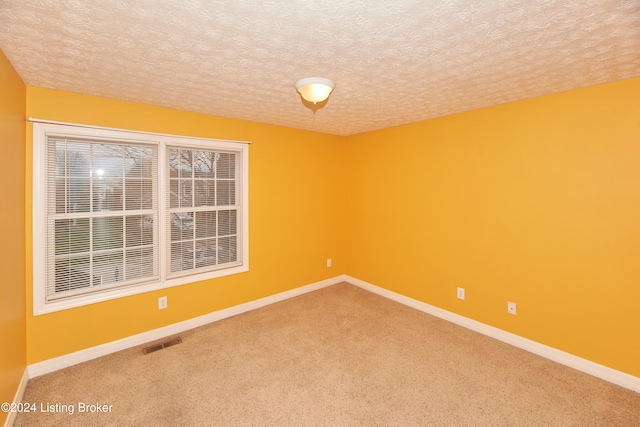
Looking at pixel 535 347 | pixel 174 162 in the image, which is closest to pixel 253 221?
pixel 174 162

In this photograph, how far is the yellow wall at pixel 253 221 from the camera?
249cm

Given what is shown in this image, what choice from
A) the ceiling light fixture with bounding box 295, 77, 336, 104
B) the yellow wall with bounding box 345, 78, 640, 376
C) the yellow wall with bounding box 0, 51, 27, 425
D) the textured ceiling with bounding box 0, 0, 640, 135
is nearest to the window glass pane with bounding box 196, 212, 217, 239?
the textured ceiling with bounding box 0, 0, 640, 135

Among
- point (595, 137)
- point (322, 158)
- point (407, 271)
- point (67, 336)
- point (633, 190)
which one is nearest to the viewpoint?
point (633, 190)

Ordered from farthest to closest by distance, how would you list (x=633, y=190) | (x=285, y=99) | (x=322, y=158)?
1. (x=322, y=158)
2. (x=285, y=99)
3. (x=633, y=190)

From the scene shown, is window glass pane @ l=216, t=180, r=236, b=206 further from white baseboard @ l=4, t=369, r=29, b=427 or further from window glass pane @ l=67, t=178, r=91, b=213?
white baseboard @ l=4, t=369, r=29, b=427

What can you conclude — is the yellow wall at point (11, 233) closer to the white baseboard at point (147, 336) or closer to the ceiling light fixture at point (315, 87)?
the white baseboard at point (147, 336)

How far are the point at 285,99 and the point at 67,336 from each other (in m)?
2.88

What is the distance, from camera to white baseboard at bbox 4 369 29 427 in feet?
5.98

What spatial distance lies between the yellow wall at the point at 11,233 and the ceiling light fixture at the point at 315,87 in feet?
6.08

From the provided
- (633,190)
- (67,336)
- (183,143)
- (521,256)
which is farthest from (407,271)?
(67,336)

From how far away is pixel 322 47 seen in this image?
1.71m

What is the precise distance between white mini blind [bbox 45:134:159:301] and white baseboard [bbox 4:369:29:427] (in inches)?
23.3

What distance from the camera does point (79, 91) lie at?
2.46 m

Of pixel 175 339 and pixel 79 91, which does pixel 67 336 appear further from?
pixel 79 91
